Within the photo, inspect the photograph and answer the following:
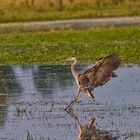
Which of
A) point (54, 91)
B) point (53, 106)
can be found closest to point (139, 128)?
point (53, 106)

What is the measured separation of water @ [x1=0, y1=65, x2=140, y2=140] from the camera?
12586 millimetres

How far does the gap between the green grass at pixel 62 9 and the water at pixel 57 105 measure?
19472 mm

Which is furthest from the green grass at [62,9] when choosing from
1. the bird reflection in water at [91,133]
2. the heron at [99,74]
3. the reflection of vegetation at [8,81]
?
the bird reflection in water at [91,133]

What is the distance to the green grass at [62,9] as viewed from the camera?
1571 inches

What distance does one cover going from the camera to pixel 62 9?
41.9m

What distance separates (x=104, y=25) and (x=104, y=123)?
68.4 ft

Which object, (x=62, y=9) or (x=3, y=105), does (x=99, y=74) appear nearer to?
(x=3, y=105)

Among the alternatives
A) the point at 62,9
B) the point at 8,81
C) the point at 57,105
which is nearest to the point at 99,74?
the point at 57,105

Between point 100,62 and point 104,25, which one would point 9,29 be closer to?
point 104,25

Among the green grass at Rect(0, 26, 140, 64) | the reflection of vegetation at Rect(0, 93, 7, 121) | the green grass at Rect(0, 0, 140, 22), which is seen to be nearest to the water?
the reflection of vegetation at Rect(0, 93, 7, 121)

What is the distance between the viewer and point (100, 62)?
Result: 14.4m

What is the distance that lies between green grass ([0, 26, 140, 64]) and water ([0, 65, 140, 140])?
193 cm

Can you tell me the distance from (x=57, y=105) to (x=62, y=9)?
27.2m

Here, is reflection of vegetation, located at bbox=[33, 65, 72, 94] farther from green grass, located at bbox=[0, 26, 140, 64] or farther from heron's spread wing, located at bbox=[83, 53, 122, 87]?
heron's spread wing, located at bbox=[83, 53, 122, 87]
